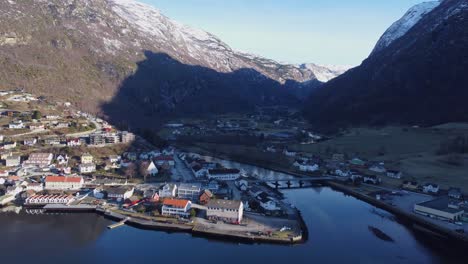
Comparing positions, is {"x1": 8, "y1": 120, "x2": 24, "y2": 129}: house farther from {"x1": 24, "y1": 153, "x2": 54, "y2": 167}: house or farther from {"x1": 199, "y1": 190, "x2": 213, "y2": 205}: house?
{"x1": 199, "y1": 190, "x2": 213, "y2": 205}: house

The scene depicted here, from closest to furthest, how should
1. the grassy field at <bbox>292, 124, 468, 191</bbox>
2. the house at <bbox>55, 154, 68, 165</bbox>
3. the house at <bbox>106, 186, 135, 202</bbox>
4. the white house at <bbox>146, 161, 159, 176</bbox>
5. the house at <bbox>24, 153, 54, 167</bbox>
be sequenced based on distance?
1. the house at <bbox>106, 186, 135, 202</bbox>
2. the white house at <bbox>146, 161, 159, 176</bbox>
3. the house at <bbox>24, 153, 54, 167</bbox>
4. the house at <bbox>55, 154, 68, 165</bbox>
5. the grassy field at <bbox>292, 124, 468, 191</bbox>

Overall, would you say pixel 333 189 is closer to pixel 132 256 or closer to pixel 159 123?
pixel 132 256

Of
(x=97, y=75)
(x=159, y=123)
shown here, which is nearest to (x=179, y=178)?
(x=159, y=123)

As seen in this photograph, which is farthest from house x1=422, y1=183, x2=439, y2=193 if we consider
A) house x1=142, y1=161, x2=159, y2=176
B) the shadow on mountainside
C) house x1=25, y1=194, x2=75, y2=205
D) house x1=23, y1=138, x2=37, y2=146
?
the shadow on mountainside

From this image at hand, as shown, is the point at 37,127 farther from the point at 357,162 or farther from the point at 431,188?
the point at 431,188

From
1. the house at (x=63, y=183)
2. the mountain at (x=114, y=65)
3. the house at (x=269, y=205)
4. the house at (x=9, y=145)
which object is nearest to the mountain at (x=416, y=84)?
the mountain at (x=114, y=65)

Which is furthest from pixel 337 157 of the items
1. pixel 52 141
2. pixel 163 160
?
pixel 52 141

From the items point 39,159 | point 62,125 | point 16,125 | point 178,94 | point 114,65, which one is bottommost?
point 39,159

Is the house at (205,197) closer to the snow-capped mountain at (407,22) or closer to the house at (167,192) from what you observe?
the house at (167,192)
